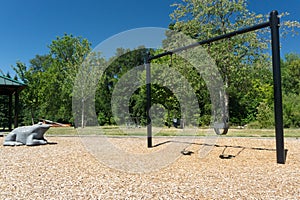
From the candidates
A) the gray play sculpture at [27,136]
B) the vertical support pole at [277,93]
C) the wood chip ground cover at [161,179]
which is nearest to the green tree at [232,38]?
the vertical support pole at [277,93]

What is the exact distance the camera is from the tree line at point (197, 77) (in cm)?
1203

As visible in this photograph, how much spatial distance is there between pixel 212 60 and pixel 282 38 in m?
4.53

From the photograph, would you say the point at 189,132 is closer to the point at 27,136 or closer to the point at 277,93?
the point at 27,136

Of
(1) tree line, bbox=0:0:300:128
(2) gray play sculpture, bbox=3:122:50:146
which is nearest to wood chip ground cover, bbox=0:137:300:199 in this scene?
(2) gray play sculpture, bbox=3:122:50:146

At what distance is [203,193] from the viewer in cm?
323

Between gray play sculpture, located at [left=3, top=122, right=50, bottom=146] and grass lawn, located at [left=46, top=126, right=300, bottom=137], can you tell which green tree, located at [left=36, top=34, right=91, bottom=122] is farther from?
gray play sculpture, located at [left=3, top=122, right=50, bottom=146]

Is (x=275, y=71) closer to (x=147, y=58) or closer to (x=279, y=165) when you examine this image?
(x=279, y=165)

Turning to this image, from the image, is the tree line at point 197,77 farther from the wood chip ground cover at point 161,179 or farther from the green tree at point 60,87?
the wood chip ground cover at point 161,179

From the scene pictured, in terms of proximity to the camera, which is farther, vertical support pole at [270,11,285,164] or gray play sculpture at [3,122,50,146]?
gray play sculpture at [3,122,50,146]

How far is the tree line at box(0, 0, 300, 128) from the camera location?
474 inches

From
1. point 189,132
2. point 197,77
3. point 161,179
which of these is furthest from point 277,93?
point 189,132

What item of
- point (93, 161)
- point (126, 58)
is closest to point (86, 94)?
point (126, 58)

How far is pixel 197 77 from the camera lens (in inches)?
476

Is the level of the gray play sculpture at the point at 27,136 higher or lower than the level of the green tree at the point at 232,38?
Answer: lower
